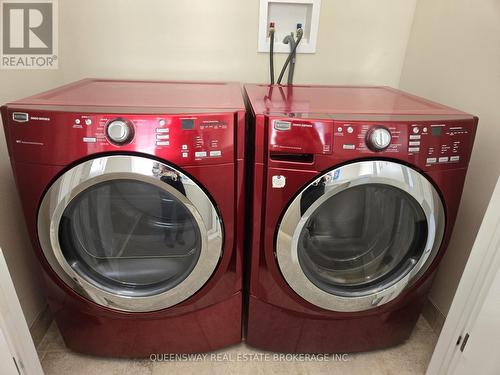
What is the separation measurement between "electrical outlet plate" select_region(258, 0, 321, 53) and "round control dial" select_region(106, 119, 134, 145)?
2.64ft

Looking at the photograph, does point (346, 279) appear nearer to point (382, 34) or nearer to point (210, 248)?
point (210, 248)

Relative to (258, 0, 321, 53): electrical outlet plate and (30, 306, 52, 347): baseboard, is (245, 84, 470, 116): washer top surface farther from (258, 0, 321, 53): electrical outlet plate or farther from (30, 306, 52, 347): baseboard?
(30, 306, 52, 347): baseboard

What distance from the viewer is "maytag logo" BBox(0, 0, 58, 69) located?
1213mm

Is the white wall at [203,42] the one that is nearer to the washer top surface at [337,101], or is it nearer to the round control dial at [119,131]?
the washer top surface at [337,101]

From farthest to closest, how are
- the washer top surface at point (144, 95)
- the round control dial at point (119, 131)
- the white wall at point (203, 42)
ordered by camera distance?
the white wall at point (203, 42) → the washer top surface at point (144, 95) → the round control dial at point (119, 131)

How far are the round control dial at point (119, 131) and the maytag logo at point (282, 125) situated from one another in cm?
36

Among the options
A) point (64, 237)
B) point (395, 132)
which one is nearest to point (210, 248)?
point (64, 237)

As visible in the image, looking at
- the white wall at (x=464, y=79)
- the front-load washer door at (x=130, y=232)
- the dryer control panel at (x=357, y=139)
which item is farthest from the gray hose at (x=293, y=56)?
the front-load washer door at (x=130, y=232)

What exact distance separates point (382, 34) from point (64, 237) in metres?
1.43

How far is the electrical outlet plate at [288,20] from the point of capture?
139 centimetres

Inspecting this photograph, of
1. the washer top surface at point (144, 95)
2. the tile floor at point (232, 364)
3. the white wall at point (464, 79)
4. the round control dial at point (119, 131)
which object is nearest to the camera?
the round control dial at point (119, 131)

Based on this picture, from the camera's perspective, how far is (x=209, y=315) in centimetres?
115

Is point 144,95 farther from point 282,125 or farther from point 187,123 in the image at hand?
point 282,125

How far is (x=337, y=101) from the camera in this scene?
3.72 feet
